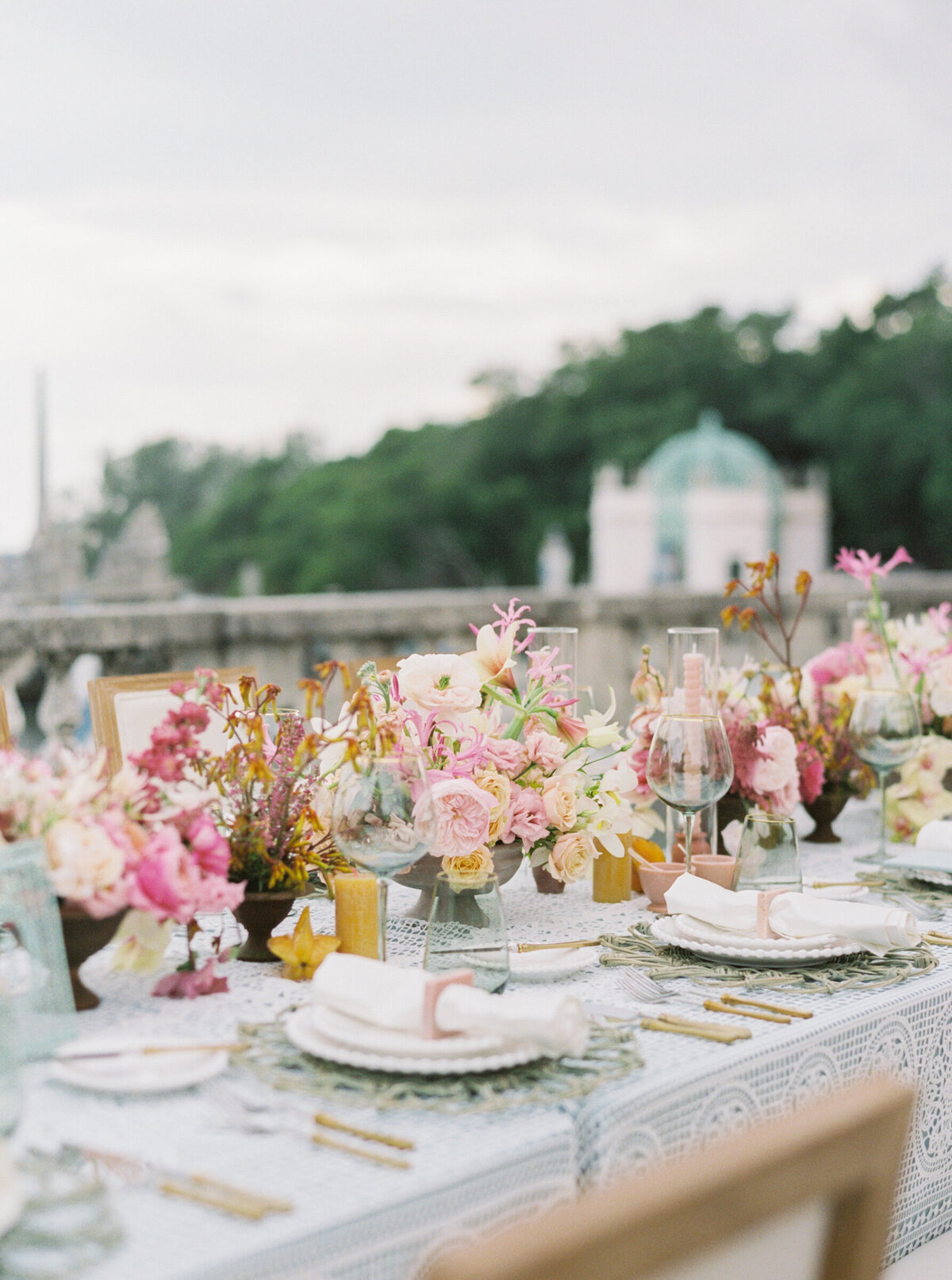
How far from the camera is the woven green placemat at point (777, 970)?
178 centimetres

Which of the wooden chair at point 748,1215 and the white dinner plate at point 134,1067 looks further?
the white dinner plate at point 134,1067

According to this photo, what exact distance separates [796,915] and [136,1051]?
0.90 m

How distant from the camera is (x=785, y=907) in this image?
1938 millimetres

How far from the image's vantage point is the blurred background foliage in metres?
40.0

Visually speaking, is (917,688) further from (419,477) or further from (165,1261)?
(419,477)

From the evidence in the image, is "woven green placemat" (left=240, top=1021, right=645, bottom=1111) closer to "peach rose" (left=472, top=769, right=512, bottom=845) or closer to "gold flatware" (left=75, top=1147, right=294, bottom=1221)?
"gold flatware" (left=75, top=1147, right=294, bottom=1221)

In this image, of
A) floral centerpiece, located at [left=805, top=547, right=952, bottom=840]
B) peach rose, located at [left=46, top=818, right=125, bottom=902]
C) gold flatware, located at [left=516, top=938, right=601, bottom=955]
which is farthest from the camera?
floral centerpiece, located at [left=805, top=547, right=952, bottom=840]

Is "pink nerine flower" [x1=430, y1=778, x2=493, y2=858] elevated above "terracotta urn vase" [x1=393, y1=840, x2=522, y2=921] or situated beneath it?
elevated above

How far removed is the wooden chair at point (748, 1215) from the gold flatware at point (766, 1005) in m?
0.68

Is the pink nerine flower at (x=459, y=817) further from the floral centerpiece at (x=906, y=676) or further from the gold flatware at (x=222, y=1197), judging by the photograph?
the floral centerpiece at (x=906, y=676)

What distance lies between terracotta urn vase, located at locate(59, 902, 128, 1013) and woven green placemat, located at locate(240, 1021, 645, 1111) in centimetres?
22

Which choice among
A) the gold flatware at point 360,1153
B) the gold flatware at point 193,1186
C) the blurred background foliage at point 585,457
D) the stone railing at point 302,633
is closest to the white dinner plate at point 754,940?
the gold flatware at point 360,1153

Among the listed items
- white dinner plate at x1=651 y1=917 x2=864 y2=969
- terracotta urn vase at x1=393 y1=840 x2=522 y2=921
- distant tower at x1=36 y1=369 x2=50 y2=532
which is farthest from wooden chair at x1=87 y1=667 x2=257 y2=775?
distant tower at x1=36 y1=369 x2=50 y2=532

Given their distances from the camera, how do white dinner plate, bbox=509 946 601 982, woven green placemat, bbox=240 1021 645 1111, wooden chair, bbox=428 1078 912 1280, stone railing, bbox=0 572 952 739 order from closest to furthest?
wooden chair, bbox=428 1078 912 1280 < woven green placemat, bbox=240 1021 645 1111 < white dinner plate, bbox=509 946 601 982 < stone railing, bbox=0 572 952 739
